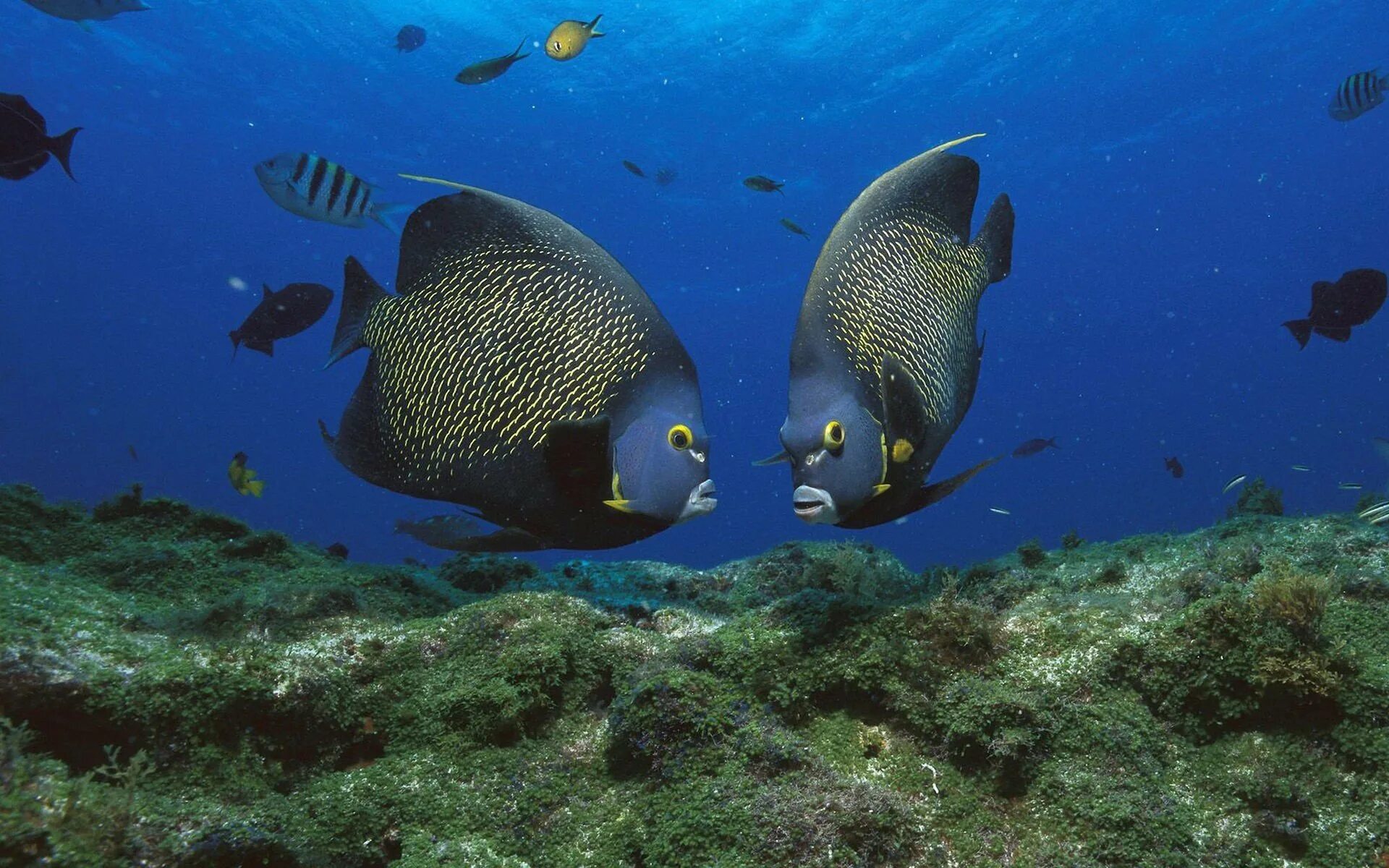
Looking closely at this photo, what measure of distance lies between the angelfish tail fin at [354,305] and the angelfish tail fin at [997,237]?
9.80ft

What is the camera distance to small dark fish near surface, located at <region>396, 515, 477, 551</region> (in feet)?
9.59

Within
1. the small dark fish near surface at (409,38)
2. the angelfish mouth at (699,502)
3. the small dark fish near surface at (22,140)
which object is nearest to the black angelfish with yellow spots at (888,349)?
the angelfish mouth at (699,502)

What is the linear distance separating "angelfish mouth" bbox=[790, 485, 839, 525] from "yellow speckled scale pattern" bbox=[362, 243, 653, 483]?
0.89 metres

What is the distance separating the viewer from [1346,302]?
6.86 m

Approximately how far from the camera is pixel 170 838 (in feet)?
7.18

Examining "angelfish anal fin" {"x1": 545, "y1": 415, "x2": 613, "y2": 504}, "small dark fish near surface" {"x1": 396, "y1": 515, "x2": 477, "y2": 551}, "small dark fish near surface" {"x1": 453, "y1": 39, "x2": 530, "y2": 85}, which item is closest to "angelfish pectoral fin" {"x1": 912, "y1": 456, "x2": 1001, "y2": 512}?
"angelfish anal fin" {"x1": 545, "y1": 415, "x2": 613, "y2": 504}

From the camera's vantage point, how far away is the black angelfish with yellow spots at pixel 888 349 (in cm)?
246

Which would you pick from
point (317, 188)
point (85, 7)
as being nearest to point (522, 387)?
point (317, 188)

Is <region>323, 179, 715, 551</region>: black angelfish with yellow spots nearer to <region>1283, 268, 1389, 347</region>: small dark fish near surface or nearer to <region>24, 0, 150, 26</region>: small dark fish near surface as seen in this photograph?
<region>24, 0, 150, 26</region>: small dark fish near surface

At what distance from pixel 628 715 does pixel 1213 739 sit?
2390 mm

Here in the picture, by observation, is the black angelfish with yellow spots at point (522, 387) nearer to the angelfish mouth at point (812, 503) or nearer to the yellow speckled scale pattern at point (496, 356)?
the yellow speckled scale pattern at point (496, 356)

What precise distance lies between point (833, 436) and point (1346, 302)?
772cm

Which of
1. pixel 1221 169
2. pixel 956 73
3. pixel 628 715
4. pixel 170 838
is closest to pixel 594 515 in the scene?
pixel 628 715

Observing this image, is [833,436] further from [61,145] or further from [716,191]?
[716,191]
